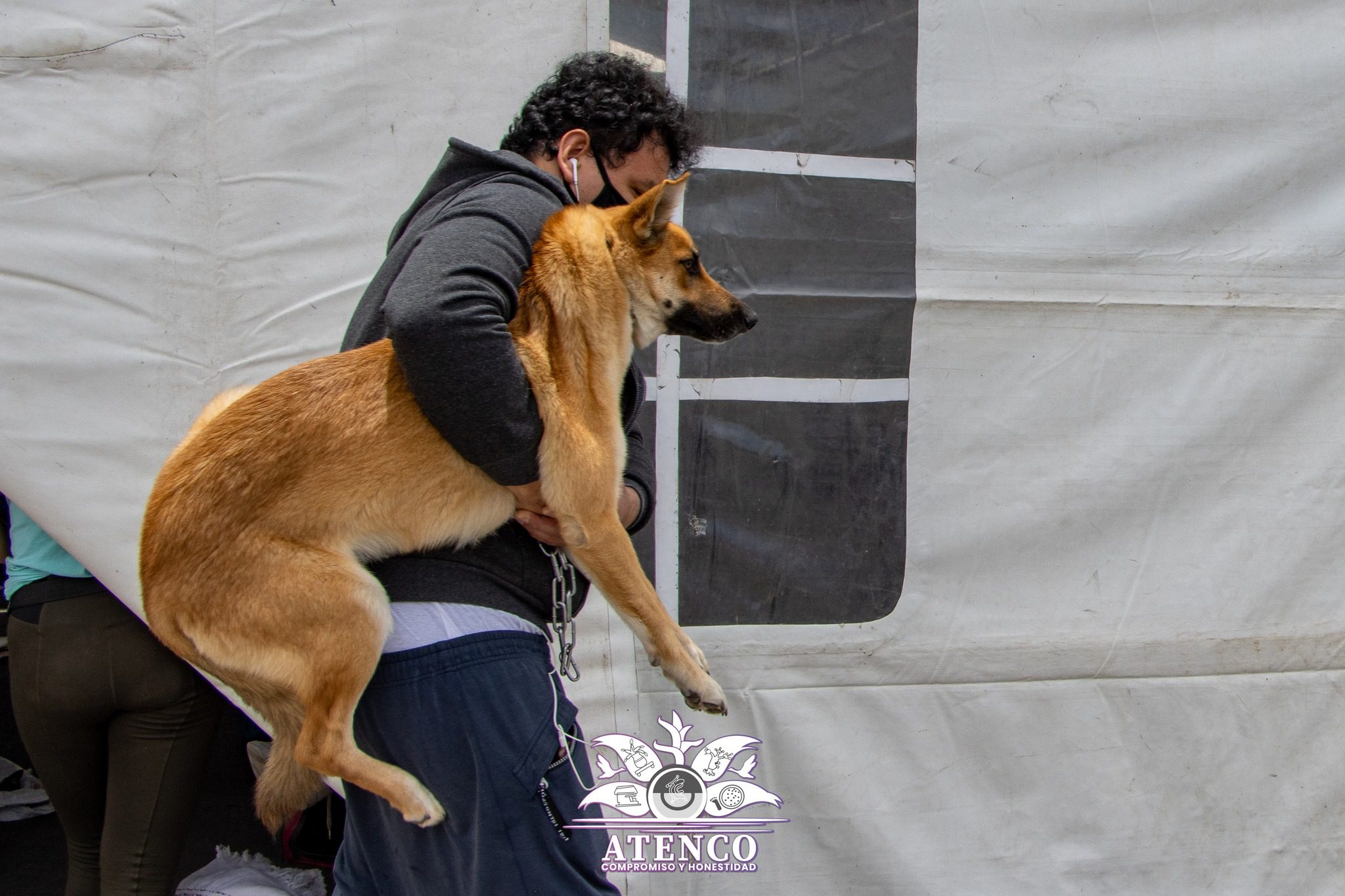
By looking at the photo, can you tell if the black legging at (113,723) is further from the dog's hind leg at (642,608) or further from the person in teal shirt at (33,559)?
the dog's hind leg at (642,608)

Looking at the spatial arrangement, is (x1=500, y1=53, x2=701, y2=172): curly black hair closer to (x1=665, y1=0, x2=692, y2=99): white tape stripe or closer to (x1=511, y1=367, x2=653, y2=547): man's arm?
(x1=511, y1=367, x2=653, y2=547): man's arm

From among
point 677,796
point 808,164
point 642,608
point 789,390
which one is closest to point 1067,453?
point 789,390

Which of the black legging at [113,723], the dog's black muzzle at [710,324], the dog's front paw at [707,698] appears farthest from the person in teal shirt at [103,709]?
the dog's black muzzle at [710,324]

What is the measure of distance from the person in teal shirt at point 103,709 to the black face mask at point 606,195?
143 centimetres

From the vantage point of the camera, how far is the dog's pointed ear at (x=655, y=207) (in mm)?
1829

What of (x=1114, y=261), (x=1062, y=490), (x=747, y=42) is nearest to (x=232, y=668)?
(x=747, y=42)

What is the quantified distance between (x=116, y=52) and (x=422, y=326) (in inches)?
63.1

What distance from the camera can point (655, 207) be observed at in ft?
6.12

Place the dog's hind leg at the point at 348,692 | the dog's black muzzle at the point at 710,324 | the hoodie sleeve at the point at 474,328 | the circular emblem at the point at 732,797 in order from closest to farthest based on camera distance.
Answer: the hoodie sleeve at the point at 474,328 → the dog's hind leg at the point at 348,692 → the dog's black muzzle at the point at 710,324 → the circular emblem at the point at 732,797

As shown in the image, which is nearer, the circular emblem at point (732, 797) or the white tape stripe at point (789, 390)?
the circular emblem at point (732, 797)

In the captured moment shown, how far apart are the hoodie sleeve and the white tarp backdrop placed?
1.13m

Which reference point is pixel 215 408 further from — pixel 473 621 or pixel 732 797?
pixel 732 797

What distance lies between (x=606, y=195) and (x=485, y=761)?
1196 mm

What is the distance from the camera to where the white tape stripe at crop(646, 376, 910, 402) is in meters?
2.74
